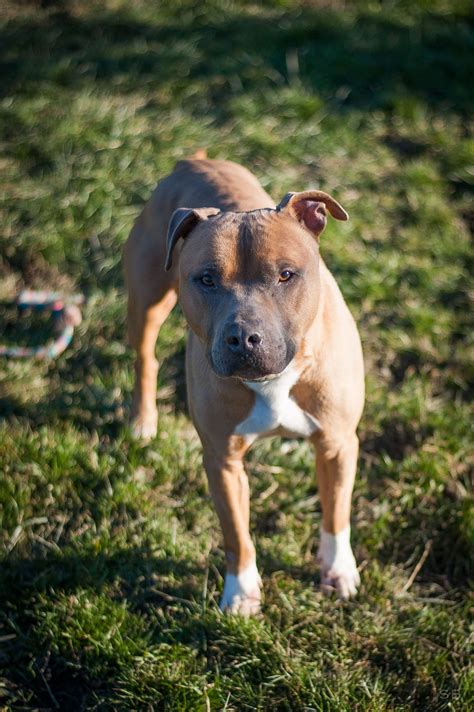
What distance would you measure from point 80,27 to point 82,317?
3853 mm

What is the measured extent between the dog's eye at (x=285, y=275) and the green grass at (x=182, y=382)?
162cm

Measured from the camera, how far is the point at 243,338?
9.18 feet

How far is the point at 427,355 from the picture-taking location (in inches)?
196

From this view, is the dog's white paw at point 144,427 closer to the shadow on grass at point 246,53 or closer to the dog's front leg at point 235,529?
the dog's front leg at point 235,529

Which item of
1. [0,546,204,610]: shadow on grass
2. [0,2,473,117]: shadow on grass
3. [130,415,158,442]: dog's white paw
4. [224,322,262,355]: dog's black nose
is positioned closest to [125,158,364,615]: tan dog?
[224,322,262,355]: dog's black nose

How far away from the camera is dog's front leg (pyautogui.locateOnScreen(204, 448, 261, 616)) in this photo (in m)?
3.53

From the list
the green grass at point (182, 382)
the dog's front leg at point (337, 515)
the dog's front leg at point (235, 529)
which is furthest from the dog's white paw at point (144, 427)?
the dog's front leg at point (337, 515)

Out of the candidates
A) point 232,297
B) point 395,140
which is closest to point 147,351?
point 232,297

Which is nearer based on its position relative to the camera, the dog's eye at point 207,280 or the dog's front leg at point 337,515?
the dog's eye at point 207,280

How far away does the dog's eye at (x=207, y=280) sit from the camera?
3.05m

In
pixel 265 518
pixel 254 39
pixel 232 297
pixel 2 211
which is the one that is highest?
pixel 232 297

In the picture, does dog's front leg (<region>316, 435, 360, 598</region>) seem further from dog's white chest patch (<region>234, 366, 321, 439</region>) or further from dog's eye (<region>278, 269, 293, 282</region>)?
dog's eye (<region>278, 269, 293, 282</region>)

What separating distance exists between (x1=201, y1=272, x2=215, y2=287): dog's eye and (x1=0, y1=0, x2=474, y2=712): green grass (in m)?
1.58

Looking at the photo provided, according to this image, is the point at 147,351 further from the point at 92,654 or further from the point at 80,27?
the point at 80,27
